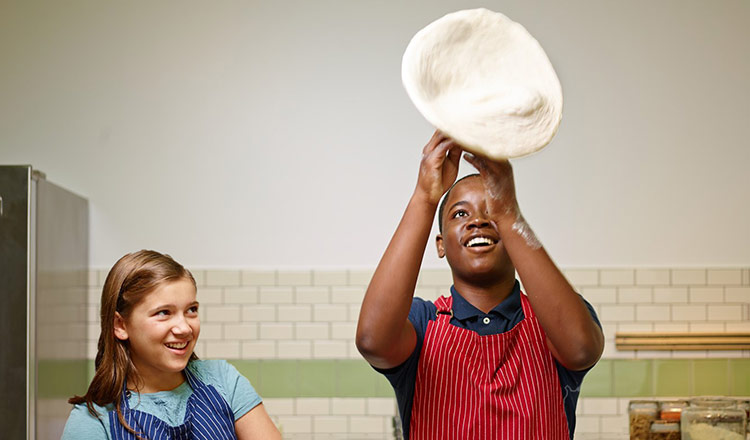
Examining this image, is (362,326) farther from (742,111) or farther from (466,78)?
(742,111)

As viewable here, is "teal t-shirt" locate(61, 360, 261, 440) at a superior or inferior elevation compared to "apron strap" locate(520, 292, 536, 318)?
inferior

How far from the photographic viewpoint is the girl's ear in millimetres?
1423

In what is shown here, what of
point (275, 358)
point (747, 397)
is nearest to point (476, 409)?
point (275, 358)

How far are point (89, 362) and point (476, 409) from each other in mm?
2380

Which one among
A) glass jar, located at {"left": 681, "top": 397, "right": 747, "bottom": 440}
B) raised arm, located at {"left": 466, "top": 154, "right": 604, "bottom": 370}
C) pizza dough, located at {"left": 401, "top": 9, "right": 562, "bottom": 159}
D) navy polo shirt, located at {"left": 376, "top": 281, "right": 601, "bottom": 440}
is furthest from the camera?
glass jar, located at {"left": 681, "top": 397, "right": 747, "bottom": 440}

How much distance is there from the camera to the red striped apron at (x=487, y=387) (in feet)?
4.28

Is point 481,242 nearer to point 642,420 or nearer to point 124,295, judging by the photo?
point 124,295

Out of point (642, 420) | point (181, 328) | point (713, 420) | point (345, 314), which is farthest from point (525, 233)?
point (345, 314)

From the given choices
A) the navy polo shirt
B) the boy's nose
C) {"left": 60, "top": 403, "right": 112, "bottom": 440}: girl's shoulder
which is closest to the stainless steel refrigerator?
{"left": 60, "top": 403, "right": 112, "bottom": 440}: girl's shoulder

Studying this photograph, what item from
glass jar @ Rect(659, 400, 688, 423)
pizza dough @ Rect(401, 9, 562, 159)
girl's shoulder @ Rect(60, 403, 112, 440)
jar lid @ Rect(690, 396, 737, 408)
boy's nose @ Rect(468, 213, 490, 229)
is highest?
pizza dough @ Rect(401, 9, 562, 159)

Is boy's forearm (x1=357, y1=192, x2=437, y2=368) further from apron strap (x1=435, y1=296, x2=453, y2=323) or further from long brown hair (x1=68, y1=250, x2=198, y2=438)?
long brown hair (x1=68, y1=250, x2=198, y2=438)

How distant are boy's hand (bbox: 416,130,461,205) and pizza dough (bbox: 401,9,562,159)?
70 millimetres

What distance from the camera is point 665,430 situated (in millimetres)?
2199

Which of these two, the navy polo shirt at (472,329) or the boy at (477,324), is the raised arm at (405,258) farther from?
the navy polo shirt at (472,329)
